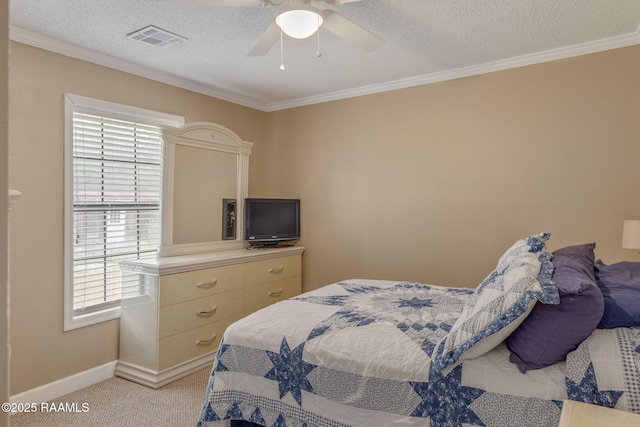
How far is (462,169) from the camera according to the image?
3510 mm

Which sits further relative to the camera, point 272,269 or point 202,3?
point 272,269

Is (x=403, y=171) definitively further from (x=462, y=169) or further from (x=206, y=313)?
(x=206, y=313)

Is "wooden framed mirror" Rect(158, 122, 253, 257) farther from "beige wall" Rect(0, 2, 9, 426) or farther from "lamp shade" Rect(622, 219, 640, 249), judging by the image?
"lamp shade" Rect(622, 219, 640, 249)

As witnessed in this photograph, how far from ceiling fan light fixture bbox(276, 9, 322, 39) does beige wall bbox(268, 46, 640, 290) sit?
202 centimetres

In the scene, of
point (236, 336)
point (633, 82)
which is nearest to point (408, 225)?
point (633, 82)

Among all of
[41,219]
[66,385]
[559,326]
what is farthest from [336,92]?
[66,385]

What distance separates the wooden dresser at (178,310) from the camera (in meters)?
3.01

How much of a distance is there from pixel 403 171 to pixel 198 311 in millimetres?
2226

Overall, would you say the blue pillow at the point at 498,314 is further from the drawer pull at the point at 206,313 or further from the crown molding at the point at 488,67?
the drawer pull at the point at 206,313

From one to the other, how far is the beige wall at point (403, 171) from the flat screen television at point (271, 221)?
6.2 inches

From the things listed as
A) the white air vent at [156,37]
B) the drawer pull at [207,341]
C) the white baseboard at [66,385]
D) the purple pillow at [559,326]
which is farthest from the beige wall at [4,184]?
the drawer pull at [207,341]

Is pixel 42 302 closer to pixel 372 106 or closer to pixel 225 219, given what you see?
pixel 225 219

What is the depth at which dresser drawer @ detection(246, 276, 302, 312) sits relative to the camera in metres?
3.76

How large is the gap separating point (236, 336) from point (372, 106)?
2745mm
